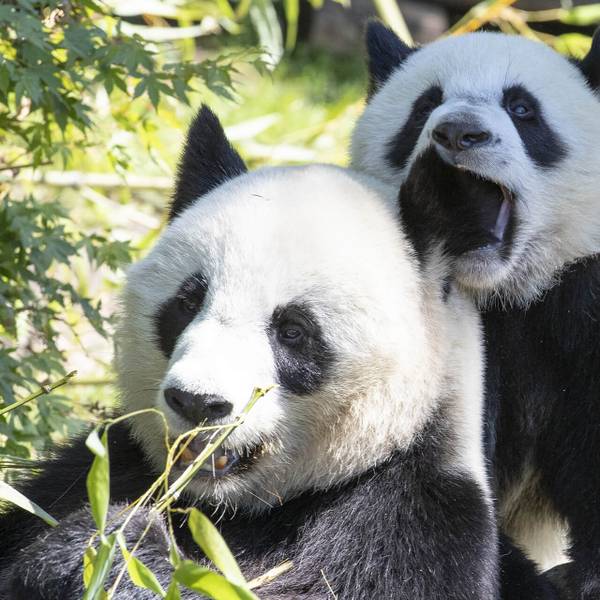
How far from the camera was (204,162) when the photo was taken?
3.38 metres

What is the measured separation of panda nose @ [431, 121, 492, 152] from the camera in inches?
128

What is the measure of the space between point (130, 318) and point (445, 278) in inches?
33.1

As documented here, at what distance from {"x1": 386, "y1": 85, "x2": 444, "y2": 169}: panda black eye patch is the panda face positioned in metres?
0.61

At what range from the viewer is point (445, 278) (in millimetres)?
3182

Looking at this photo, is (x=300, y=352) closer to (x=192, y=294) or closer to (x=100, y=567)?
(x=192, y=294)

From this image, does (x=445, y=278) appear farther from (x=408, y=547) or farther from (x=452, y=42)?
(x=452, y=42)

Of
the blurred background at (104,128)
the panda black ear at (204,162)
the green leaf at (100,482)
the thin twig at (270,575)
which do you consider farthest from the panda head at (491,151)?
the green leaf at (100,482)

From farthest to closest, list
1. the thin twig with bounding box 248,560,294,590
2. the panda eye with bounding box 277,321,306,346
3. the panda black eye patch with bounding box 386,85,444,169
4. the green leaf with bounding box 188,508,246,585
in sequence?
the panda black eye patch with bounding box 386,85,444,169
the panda eye with bounding box 277,321,306,346
the thin twig with bounding box 248,560,294,590
the green leaf with bounding box 188,508,246,585

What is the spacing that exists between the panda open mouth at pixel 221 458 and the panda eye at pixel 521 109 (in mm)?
1404

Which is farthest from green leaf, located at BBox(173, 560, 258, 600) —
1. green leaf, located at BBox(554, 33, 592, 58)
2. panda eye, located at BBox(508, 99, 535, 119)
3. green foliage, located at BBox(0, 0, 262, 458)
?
green leaf, located at BBox(554, 33, 592, 58)

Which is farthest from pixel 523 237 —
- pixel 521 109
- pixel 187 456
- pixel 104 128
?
pixel 104 128

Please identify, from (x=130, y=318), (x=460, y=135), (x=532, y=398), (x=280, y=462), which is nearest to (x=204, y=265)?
(x=130, y=318)

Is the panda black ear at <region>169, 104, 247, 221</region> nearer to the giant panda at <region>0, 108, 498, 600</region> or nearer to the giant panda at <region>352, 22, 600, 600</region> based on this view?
the giant panda at <region>0, 108, 498, 600</region>

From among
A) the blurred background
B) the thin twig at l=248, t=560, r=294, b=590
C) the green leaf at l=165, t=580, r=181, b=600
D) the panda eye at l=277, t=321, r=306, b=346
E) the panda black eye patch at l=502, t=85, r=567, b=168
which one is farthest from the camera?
the blurred background
